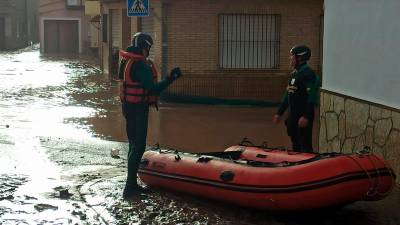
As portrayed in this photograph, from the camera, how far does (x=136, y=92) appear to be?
7.36 m

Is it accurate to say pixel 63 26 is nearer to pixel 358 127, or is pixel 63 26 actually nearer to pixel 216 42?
pixel 216 42

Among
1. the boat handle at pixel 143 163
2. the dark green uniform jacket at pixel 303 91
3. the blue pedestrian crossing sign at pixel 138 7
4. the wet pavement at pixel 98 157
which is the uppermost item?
the blue pedestrian crossing sign at pixel 138 7

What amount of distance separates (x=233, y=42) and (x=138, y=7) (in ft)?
13.8

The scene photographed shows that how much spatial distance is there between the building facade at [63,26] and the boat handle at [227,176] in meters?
37.7

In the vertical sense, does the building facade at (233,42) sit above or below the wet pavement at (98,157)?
above

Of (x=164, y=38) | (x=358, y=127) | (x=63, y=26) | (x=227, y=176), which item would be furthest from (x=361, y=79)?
(x=63, y=26)

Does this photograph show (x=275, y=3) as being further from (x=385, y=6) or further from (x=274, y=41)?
(x=385, y=6)

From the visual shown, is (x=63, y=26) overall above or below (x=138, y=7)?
below

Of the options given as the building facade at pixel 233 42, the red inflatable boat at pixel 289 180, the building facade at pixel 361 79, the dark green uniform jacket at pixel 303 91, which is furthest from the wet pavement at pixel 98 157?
the dark green uniform jacket at pixel 303 91

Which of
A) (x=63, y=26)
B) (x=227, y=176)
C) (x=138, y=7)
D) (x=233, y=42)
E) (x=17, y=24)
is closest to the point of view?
(x=227, y=176)

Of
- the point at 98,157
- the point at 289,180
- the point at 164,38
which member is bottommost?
the point at 98,157

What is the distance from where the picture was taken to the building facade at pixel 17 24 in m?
50.3

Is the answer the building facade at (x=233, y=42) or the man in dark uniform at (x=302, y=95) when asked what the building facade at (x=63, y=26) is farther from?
the man in dark uniform at (x=302, y=95)

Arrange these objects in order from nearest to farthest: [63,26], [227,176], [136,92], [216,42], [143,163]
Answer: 1. [227,176]
2. [136,92]
3. [143,163]
4. [216,42]
5. [63,26]
